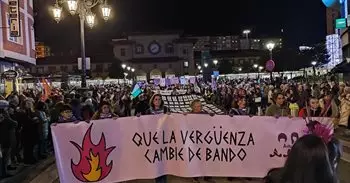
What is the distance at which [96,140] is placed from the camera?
25.9 ft

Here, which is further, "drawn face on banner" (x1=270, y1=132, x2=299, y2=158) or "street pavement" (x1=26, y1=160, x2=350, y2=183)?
"street pavement" (x1=26, y1=160, x2=350, y2=183)

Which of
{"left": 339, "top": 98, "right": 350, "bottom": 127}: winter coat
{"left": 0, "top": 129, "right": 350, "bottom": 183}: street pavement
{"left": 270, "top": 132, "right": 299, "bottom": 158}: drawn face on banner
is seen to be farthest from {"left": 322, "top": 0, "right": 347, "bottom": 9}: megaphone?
{"left": 270, "top": 132, "right": 299, "bottom": 158}: drawn face on banner

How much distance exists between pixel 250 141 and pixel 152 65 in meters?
127

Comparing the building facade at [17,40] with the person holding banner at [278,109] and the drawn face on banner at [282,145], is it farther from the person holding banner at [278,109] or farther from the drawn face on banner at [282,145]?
the drawn face on banner at [282,145]

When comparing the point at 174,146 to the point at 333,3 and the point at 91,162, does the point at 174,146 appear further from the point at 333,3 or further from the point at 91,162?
the point at 333,3

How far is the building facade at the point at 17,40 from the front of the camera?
1302 inches

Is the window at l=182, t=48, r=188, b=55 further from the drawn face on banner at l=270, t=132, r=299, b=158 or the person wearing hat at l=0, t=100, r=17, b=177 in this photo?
the drawn face on banner at l=270, t=132, r=299, b=158

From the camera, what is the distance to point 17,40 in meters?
37.2

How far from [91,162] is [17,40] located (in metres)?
31.2

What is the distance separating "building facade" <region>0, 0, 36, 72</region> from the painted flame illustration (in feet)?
82.3

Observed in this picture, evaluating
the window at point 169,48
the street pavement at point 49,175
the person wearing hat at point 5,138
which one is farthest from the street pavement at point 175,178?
the window at point 169,48

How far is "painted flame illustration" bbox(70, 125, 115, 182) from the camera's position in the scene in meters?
7.82

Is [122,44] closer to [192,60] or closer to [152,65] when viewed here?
[152,65]

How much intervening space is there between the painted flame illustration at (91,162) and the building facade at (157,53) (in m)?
124
